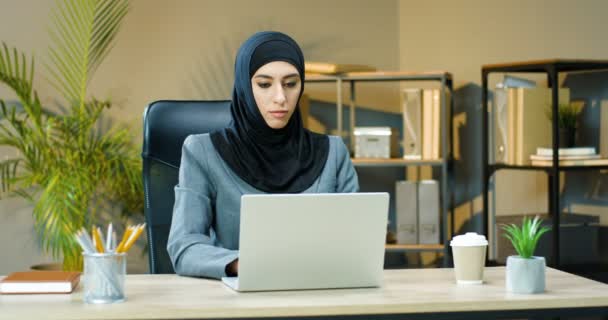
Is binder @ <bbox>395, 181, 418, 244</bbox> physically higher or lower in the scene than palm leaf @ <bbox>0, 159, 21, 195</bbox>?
lower

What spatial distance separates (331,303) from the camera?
1.40m

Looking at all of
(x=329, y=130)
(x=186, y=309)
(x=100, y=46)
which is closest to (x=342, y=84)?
(x=329, y=130)

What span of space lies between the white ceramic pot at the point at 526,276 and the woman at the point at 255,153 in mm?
683

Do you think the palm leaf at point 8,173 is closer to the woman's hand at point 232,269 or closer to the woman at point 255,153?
the woman at point 255,153

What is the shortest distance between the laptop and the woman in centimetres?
50

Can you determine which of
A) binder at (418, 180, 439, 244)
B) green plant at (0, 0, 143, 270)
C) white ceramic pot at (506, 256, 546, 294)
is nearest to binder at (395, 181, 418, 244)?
binder at (418, 180, 439, 244)

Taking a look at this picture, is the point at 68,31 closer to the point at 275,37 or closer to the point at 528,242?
the point at 275,37

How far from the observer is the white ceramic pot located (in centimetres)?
150

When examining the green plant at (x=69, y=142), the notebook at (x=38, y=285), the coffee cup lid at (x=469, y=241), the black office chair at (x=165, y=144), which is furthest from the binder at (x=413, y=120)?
the notebook at (x=38, y=285)

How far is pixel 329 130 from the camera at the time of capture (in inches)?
172

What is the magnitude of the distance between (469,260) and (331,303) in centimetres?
35

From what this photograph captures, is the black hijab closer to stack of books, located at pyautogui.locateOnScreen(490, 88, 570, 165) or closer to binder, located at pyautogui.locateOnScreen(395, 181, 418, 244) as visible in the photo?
stack of books, located at pyautogui.locateOnScreen(490, 88, 570, 165)

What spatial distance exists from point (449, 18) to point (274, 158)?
2385mm

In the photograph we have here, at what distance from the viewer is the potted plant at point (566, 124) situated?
3.55 meters
